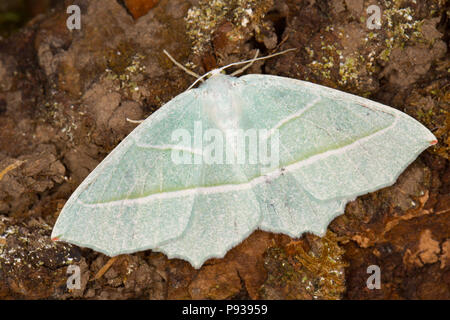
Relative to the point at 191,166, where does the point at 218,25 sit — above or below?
above

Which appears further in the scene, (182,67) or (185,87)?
(185,87)

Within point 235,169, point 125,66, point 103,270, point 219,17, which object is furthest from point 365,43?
point 103,270

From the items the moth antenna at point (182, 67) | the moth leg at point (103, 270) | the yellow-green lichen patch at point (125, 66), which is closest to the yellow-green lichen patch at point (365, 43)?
the moth antenna at point (182, 67)

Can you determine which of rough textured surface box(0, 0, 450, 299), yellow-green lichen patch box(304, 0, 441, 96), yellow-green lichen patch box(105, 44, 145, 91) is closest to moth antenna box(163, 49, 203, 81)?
rough textured surface box(0, 0, 450, 299)

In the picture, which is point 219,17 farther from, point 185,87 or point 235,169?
point 235,169

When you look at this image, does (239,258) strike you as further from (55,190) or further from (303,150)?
(55,190)

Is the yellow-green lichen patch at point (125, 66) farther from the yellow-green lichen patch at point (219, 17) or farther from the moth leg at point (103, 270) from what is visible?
the moth leg at point (103, 270)

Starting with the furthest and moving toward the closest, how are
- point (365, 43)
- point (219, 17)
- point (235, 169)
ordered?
point (219, 17) → point (365, 43) → point (235, 169)

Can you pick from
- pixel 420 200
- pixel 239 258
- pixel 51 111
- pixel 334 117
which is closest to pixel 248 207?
pixel 239 258
